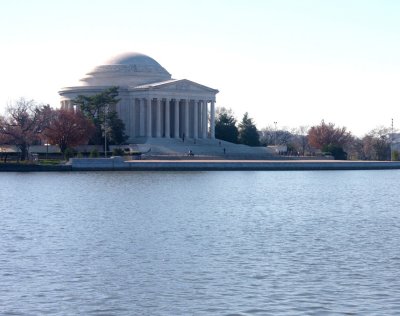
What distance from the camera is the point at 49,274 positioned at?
23.9 m

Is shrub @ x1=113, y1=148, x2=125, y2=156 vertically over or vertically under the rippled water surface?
over

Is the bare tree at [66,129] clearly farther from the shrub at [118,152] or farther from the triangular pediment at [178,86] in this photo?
the triangular pediment at [178,86]

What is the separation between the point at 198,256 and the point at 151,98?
89326mm

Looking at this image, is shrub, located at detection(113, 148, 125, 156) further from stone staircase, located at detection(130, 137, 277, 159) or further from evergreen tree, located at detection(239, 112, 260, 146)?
evergreen tree, located at detection(239, 112, 260, 146)

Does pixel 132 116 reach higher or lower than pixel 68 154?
higher

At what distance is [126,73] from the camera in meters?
121

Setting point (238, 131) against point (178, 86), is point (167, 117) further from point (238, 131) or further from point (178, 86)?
point (238, 131)

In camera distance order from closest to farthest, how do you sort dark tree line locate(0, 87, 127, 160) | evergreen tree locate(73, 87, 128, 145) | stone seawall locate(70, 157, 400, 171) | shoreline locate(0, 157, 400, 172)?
shoreline locate(0, 157, 400, 172) < stone seawall locate(70, 157, 400, 171) < dark tree line locate(0, 87, 127, 160) < evergreen tree locate(73, 87, 128, 145)

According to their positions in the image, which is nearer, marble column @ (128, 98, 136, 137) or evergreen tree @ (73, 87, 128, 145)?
evergreen tree @ (73, 87, 128, 145)

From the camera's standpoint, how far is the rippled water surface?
2069 centimetres

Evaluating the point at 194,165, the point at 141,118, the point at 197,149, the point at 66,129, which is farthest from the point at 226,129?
the point at 194,165

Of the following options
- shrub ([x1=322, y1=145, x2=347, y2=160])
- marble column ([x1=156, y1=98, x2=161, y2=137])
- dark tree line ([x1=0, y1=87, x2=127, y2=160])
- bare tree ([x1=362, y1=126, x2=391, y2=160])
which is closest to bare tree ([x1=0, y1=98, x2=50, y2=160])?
dark tree line ([x1=0, y1=87, x2=127, y2=160])

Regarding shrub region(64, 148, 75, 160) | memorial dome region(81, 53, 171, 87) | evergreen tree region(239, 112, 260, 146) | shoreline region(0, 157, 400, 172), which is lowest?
shoreline region(0, 157, 400, 172)

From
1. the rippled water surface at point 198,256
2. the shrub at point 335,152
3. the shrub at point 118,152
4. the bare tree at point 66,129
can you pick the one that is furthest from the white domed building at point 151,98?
the rippled water surface at point 198,256
